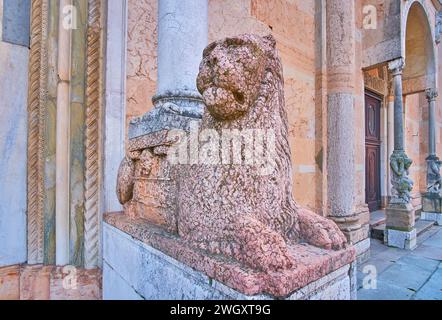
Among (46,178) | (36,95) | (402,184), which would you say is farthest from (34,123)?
(402,184)

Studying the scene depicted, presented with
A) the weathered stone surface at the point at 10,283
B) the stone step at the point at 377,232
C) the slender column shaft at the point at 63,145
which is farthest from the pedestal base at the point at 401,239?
the weathered stone surface at the point at 10,283

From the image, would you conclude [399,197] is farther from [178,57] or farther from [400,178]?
[178,57]

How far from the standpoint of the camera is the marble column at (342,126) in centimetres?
359

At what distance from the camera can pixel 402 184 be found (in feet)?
14.0

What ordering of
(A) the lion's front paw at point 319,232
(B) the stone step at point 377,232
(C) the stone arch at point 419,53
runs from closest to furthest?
1. (A) the lion's front paw at point 319,232
2. (B) the stone step at point 377,232
3. (C) the stone arch at point 419,53

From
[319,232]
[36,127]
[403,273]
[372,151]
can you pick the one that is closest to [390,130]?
[372,151]

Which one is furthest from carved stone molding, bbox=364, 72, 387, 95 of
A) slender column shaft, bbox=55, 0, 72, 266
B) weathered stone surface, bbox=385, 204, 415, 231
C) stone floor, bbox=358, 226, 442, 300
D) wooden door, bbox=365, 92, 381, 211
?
slender column shaft, bbox=55, 0, 72, 266

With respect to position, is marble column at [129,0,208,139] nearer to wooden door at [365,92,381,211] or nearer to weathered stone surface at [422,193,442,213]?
wooden door at [365,92,381,211]

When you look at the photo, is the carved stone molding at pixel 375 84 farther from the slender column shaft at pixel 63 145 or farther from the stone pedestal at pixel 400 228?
the slender column shaft at pixel 63 145

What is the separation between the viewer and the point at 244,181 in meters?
1.02

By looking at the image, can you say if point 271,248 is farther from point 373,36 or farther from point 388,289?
point 373,36

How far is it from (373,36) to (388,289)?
148 inches

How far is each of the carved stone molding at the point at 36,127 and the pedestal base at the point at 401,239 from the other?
15.4 ft

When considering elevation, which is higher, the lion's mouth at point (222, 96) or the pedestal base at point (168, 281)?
the lion's mouth at point (222, 96)
